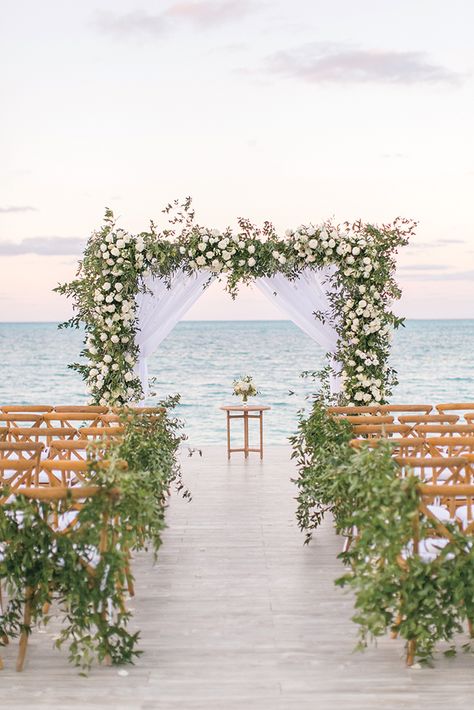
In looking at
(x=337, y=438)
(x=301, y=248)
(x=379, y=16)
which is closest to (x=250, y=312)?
(x=379, y=16)

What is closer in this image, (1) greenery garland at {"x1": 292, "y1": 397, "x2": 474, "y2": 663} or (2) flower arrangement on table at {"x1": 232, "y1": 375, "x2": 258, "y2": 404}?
(1) greenery garland at {"x1": 292, "y1": 397, "x2": 474, "y2": 663}

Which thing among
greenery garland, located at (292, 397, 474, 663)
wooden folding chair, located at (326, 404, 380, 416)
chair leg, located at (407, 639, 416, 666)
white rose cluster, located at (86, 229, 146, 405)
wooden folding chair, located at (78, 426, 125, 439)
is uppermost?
white rose cluster, located at (86, 229, 146, 405)

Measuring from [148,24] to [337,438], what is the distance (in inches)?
398

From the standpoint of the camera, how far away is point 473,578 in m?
4.30

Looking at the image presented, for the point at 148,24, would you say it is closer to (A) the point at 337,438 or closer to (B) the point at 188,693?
(A) the point at 337,438

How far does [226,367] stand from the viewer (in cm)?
3594

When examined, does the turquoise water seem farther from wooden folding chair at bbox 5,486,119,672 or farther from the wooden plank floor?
wooden folding chair at bbox 5,486,119,672

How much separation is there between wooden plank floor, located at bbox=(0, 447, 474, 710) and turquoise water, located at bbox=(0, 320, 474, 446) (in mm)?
12323

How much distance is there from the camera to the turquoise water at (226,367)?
26.8 metres

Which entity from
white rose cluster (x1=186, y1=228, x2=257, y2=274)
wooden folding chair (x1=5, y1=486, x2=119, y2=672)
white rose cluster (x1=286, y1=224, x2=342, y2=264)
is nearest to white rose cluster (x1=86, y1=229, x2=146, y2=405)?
white rose cluster (x1=186, y1=228, x2=257, y2=274)

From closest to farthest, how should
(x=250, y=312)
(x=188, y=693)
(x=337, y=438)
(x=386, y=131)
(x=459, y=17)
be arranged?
(x=188, y=693) < (x=337, y=438) < (x=459, y=17) < (x=386, y=131) < (x=250, y=312)

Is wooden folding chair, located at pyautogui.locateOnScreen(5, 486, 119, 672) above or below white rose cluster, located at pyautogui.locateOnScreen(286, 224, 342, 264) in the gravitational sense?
below

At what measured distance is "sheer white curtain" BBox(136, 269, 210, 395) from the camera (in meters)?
9.73

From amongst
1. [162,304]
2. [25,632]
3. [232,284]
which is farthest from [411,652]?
[162,304]
